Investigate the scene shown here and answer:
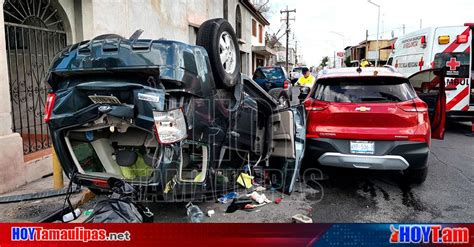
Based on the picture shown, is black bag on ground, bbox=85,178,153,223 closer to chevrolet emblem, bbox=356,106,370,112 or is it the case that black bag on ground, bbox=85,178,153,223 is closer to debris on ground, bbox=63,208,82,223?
debris on ground, bbox=63,208,82,223

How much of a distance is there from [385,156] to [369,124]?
0.43 m

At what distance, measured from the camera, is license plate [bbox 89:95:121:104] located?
10.7 ft

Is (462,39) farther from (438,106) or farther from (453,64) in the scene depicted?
(438,106)

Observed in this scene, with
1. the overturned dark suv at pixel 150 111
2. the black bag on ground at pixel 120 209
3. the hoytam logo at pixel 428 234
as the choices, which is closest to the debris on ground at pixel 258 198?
the overturned dark suv at pixel 150 111

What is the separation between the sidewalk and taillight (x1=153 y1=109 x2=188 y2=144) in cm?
197

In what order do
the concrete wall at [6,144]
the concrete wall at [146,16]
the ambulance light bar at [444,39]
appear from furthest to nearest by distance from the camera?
1. the ambulance light bar at [444,39]
2. the concrete wall at [146,16]
3. the concrete wall at [6,144]

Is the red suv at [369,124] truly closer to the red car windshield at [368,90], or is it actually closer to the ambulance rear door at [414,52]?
the red car windshield at [368,90]

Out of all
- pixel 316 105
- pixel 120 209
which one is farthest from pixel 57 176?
pixel 316 105

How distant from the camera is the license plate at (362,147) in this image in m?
4.68

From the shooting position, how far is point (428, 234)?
263 cm

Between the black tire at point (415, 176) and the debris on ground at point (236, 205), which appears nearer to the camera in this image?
the debris on ground at point (236, 205)

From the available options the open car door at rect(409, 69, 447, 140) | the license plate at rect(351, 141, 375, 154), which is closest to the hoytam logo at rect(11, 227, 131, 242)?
the license plate at rect(351, 141, 375, 154)

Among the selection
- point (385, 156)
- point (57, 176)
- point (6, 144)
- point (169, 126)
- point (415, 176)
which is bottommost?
point (415, 176)

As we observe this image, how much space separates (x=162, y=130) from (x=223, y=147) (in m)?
1.03
